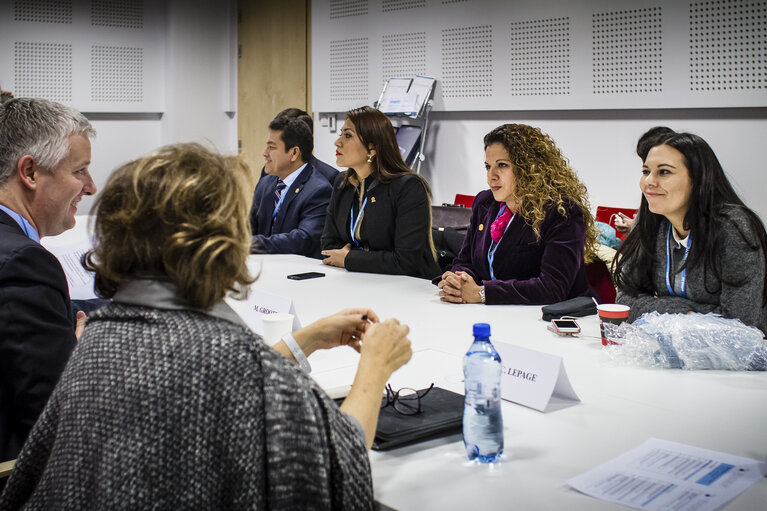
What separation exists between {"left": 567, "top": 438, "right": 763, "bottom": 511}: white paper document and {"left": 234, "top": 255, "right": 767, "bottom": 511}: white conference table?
0.02 metres

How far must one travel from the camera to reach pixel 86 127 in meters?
2.02

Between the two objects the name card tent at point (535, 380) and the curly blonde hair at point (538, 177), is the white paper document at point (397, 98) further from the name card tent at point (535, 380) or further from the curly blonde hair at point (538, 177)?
the name card tent at point (535, 380)

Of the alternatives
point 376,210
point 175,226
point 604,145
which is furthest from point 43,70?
point 175,226

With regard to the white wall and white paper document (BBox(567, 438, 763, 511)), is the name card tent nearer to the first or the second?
white paper document (BBox(567, 438, 763, 511))

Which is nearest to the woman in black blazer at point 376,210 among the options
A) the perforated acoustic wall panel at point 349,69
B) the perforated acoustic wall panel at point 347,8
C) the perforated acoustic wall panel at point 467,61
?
the perforated acoustic wall panel at point 467,61

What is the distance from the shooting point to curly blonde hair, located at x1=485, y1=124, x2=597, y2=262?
2.91 meters

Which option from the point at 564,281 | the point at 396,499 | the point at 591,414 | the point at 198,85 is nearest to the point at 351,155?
the point at 564,281

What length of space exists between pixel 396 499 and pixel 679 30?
4126mm

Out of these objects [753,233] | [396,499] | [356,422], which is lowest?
[396,499]

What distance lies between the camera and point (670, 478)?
1.29 metres

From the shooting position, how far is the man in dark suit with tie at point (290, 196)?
14.1 feet

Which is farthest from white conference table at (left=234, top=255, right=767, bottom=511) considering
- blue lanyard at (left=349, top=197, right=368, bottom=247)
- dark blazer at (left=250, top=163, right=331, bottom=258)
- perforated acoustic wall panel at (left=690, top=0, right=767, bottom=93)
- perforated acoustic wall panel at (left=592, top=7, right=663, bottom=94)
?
perforated acoustic wall panel at (left=592, top=7, right=663, bottom=94)

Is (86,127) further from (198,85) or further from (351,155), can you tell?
(198,85)

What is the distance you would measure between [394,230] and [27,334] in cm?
229
